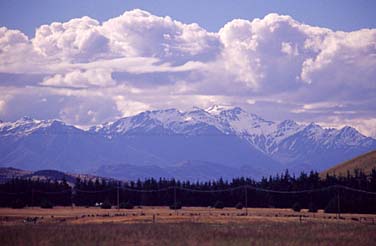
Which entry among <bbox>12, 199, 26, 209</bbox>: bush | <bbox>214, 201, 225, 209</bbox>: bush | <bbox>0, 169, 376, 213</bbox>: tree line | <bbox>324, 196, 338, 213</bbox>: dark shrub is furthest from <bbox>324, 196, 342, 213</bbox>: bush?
<bbox>12, 199, 26, 209</bbox>: bush

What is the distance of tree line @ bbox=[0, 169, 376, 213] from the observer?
5428 inches

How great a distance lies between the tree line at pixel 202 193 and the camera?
13788 centimetres

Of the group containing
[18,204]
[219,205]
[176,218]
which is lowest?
[176,218]

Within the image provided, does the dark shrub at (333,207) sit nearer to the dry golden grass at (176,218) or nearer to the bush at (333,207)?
the bush at (333,207)

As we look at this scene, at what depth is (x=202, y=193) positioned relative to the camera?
156m

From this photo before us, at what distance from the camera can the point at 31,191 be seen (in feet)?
505

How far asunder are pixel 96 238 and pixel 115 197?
4162 inches

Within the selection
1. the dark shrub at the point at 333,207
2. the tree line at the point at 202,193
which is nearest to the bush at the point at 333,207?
the dark shrub at the point at 333,207

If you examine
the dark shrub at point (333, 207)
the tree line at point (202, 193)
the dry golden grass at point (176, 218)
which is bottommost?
the dry golden grass at point (176, 218)

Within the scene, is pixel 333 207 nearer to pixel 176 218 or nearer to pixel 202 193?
pixel 176 218

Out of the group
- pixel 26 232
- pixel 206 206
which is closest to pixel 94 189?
pixel 206 206

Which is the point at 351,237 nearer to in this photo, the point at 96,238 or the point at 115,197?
the point at 96,238

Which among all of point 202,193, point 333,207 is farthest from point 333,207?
point 202,193

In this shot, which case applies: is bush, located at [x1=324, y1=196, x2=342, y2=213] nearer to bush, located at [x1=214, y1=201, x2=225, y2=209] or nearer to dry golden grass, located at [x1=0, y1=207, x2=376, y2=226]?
dry golden grass, located at [x1=0, y1=207, x2=376, y2=226]
